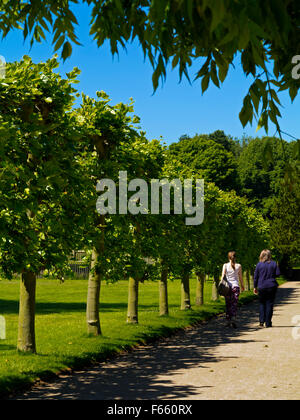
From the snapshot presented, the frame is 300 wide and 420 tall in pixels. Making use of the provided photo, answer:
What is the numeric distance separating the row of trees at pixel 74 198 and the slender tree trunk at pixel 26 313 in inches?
0.8

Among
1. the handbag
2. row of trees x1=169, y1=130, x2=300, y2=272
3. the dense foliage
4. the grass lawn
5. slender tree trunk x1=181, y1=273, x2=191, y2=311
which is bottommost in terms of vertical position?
the grass lawn

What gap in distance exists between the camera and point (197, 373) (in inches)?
368

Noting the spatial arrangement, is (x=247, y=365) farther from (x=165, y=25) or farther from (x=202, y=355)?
(x=165, y=25)

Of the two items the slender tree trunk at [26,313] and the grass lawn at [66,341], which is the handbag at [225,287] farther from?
the slender tree trunk at [26,313]

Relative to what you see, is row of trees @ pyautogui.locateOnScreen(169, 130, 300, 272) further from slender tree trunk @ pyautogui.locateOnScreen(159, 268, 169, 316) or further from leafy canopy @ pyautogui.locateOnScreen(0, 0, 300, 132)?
leafy canopy @ pyautogui.locateOnScreen(0, 0, 300, 132)

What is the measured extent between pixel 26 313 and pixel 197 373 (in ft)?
12.5

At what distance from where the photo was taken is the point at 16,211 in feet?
25.2

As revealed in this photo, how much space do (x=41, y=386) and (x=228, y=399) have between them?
3253 mm

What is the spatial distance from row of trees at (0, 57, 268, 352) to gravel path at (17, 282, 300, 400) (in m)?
2.09

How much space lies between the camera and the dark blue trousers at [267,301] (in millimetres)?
15836

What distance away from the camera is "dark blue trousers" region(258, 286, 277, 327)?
623 inches

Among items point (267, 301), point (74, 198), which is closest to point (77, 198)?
point (74, 198)

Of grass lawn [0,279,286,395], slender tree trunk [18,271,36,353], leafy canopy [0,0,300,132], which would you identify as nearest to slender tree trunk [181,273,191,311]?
grass lawn [0,279,286,395]

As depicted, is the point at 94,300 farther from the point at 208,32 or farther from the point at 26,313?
the point at 208,32
